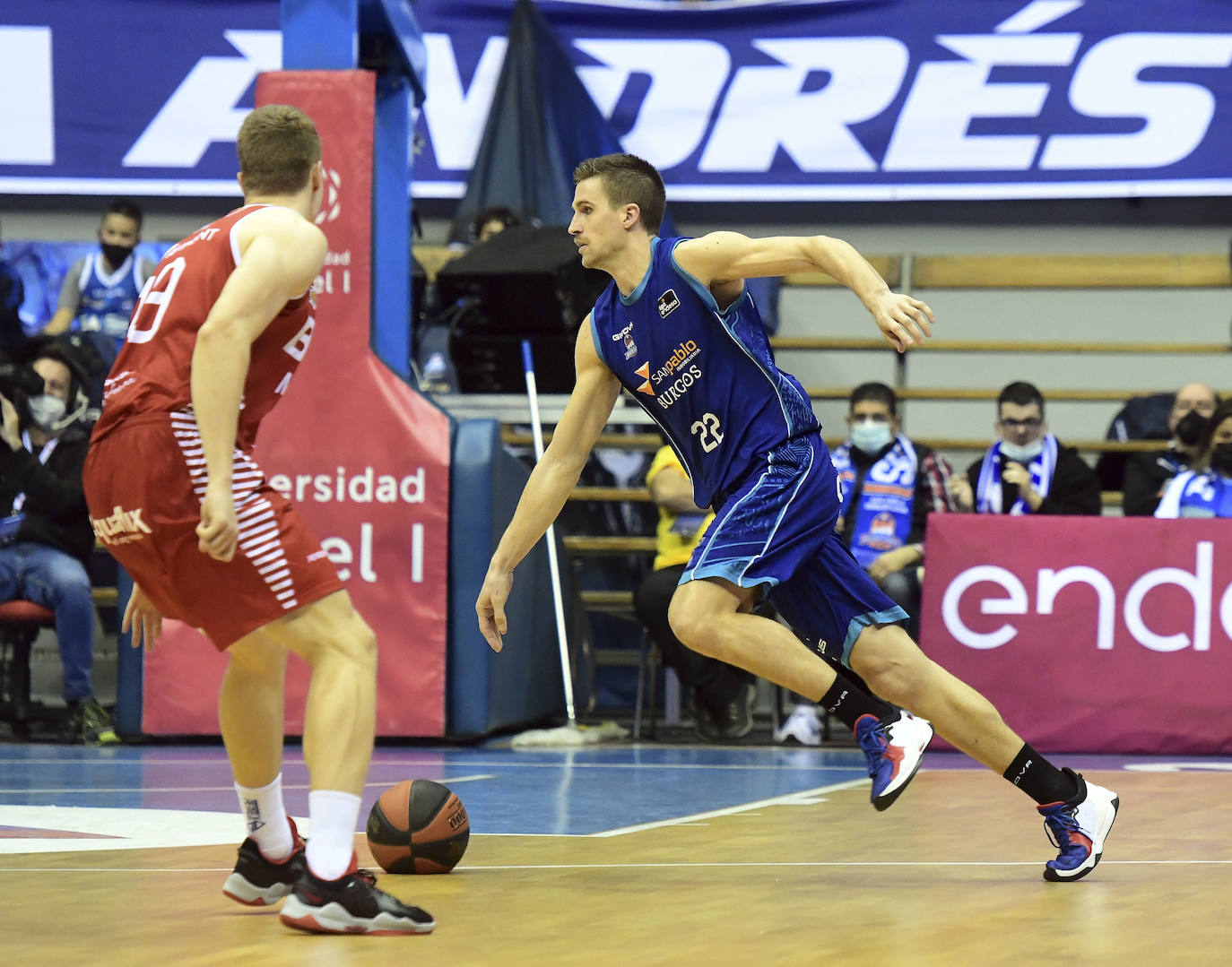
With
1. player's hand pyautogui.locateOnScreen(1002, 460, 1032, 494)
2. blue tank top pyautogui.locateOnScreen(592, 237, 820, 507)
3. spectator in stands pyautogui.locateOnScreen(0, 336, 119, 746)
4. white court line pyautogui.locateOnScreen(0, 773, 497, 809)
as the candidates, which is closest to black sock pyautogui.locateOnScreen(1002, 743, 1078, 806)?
blue tank top pyautogui.locateOnScreen(592, 237, 820, 507)

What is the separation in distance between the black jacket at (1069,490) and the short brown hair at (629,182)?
16.2 feet

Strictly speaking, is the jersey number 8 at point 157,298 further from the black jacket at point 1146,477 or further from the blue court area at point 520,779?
the black jacket at point 1146,477

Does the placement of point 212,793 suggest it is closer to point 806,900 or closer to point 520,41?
point 806,900

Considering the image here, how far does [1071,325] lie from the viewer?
42.2 ft

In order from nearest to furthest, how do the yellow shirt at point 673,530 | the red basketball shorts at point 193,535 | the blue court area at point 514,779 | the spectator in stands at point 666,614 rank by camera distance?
the red basketball shorts at point 193,535 < the blue court area at point 514,779 < the spectator in stands at point 666,614 < the yellow shirt at point 673,530

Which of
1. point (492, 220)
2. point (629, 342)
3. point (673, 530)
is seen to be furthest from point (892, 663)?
point (492, 220)

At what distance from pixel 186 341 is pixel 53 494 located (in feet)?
18.9

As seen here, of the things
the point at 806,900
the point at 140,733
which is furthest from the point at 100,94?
the point at 806,900

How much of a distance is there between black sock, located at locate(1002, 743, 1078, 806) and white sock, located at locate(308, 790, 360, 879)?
73.1 inches

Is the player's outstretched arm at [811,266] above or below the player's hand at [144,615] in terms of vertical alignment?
above

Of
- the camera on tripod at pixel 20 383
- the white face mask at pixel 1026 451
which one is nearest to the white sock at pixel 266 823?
the camera on tripod at pixel 20 383

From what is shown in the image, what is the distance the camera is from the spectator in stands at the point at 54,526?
9.28 m

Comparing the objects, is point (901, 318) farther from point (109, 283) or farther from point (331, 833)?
point (109, 283)

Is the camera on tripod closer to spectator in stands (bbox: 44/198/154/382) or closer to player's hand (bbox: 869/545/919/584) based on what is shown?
spectator in stands (bbox: 44/198/154/382)
